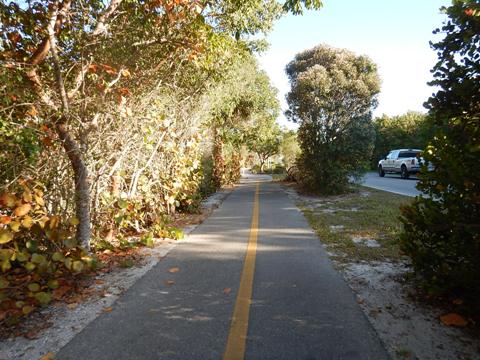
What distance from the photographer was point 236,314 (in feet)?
11.5

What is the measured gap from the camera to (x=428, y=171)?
13.0 feet

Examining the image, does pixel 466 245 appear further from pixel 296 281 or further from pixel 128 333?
pixel 128 333

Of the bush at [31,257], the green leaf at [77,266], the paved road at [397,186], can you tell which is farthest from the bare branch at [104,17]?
the paved road at [397,186]

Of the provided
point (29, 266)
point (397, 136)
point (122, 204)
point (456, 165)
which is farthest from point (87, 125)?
point (397, 136)

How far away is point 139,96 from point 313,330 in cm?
557

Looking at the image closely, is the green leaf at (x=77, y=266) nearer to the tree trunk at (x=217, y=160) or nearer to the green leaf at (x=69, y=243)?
the green leaf at (x=69, y=243)

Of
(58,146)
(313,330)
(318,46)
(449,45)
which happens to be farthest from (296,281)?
(318,46)

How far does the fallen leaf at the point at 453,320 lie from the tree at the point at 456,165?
231 millimetres

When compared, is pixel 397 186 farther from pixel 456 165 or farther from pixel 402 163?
pixel 456 165

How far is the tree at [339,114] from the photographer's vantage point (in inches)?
566

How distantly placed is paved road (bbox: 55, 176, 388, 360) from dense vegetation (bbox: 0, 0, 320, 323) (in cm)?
96

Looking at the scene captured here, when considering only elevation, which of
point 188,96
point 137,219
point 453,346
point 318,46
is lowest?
point 453,346

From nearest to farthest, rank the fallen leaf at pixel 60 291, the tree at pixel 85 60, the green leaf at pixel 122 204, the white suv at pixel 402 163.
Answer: the fallen leaf at pixel 60 291
the tree at pixel 85 60
the green leaf at pixel 122 204
the white suv at pixel 402 163

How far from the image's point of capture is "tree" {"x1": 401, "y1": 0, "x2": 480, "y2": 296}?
3.04m
